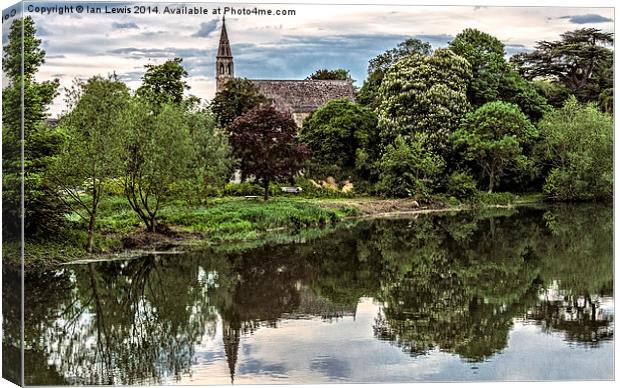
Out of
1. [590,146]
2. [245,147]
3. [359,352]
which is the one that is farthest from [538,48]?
[245,147]

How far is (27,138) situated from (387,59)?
507 centimetres

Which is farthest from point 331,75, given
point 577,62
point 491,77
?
point 577,62

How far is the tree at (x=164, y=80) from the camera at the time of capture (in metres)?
14.0

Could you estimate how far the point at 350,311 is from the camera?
46.2ft

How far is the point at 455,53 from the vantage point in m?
15.7

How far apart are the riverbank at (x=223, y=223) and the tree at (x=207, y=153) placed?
1.56 feet

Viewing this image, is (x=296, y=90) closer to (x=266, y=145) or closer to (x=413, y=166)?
(x=413, y=166)

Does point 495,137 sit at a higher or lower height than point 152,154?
higher

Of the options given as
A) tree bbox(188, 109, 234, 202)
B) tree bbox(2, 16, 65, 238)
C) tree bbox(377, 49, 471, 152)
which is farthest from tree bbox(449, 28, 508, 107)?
tree bbox(2, 16, 65, 238)

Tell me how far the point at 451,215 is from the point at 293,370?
7.35m

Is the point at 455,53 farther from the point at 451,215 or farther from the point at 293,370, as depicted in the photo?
the point at 293,370

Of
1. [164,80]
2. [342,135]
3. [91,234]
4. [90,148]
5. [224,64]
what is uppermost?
[224,64]

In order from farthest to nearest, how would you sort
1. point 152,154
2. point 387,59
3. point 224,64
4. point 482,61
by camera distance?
point 152,154, point 482,61, point 387,59, point 224,64

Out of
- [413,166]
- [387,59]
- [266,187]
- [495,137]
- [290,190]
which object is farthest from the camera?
[290,190]
